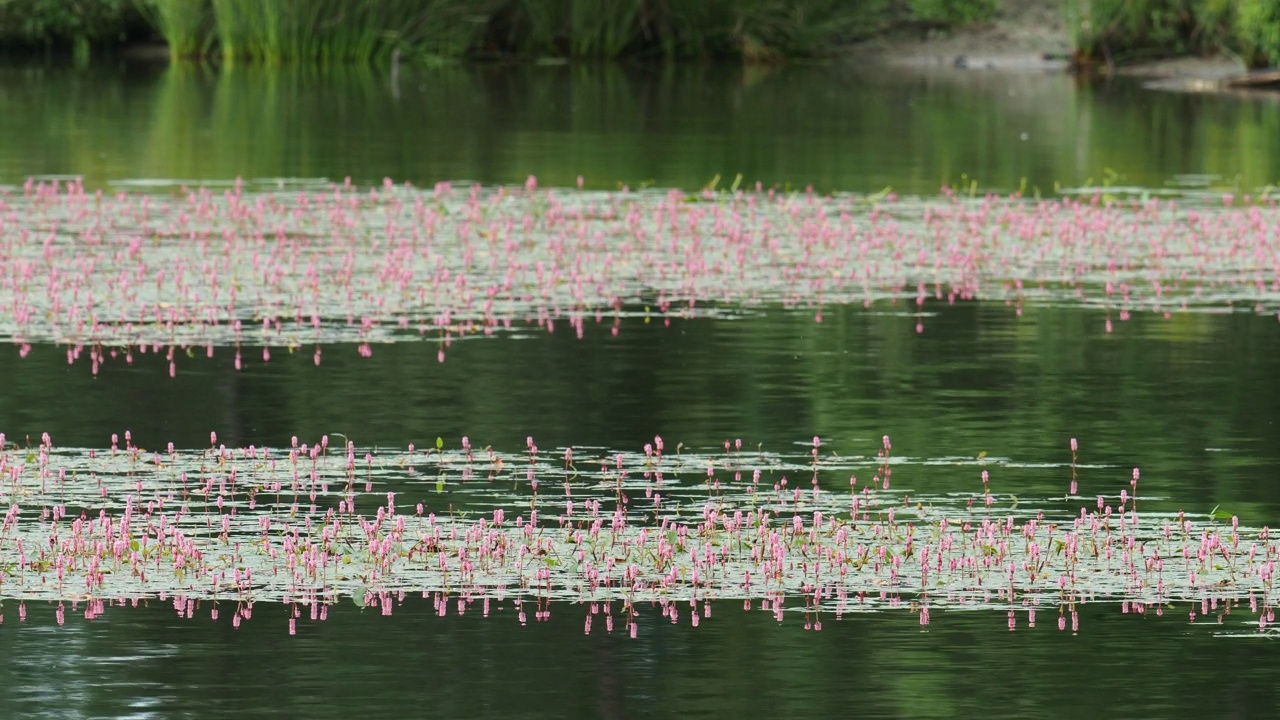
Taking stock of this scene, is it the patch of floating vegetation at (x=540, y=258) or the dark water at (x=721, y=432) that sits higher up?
the patch of floating vegetation at (x=540, y=258)

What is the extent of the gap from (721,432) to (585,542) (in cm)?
271

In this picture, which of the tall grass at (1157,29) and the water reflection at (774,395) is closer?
the water reflection at (774,395)

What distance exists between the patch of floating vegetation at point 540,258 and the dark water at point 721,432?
0.73 metres

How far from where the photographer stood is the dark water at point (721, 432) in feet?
28.1

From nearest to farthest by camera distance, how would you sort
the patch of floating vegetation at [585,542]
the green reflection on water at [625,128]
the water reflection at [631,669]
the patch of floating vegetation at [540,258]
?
the water reflection at [631,669], the patch of floating vegetation at [585,542], the patch of floating vegetation at [540,258], the green reflection on water at [625,128]

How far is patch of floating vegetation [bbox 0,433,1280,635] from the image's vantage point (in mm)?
9742

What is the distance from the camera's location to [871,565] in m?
10.3

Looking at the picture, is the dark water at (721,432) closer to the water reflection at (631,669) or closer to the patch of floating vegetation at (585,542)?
the water reflection at (631,669)

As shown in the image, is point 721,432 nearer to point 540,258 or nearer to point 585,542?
point 585,542

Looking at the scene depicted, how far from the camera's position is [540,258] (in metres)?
20.6

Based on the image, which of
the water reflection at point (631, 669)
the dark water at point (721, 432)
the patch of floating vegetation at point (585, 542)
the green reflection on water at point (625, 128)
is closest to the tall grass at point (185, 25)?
the green reflection on water at point (625, 128)

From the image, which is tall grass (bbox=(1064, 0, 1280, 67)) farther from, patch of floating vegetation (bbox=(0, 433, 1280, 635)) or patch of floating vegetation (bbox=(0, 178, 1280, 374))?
patch of floating vegetation (bbox=(0, 433, 1280, 635))

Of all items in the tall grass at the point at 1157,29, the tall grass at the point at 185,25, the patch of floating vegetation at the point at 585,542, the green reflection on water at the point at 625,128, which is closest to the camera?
the patch of floating vegetation at the point at 585,542

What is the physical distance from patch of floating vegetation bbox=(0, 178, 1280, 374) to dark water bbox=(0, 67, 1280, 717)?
73cm
